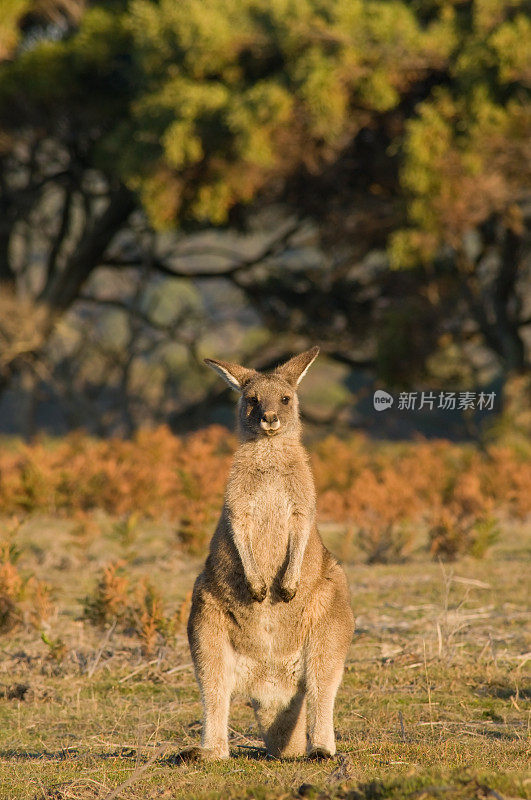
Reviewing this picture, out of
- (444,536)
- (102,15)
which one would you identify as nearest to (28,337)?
(102,15)

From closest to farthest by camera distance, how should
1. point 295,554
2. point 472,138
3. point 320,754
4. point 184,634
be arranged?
point 320,754 < point 295,554 < point 184,634 < point 472,138

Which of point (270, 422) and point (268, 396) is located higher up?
point (268, 396)

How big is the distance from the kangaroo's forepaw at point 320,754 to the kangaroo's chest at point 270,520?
2.57 feet

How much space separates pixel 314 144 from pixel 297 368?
13008 millimetres

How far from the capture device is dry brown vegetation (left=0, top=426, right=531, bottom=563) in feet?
30.8

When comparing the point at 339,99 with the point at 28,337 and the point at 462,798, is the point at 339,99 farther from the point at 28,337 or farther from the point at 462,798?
the point at 462,798

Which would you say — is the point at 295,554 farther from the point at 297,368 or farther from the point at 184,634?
the point at 184,634

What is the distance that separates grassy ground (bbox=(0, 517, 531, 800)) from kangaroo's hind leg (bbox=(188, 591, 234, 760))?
14 centimetres

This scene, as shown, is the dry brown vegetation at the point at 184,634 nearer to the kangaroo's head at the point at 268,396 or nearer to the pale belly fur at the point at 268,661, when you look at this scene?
the pale belly fur at the point at 268,661

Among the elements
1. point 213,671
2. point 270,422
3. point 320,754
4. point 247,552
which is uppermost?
point 270,422

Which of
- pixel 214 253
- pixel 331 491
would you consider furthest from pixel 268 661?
pixel 214 253

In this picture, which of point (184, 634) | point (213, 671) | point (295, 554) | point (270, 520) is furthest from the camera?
point (184, 634)

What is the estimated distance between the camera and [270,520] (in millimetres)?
4402

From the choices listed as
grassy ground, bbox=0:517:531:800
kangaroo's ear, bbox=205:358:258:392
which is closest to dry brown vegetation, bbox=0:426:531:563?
grassy ground, bbox=0:517:531:800
